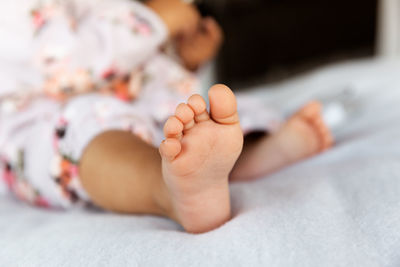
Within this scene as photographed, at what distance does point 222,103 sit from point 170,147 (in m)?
0.07

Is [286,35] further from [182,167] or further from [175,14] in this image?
[182,167]

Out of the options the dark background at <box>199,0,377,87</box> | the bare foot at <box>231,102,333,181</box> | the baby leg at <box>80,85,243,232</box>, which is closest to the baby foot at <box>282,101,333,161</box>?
the bare foot at <box>231,102,333,181</box>

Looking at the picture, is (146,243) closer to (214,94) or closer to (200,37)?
(214,94)

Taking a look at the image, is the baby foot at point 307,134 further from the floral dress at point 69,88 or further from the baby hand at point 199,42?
the baby hand at point 199,42

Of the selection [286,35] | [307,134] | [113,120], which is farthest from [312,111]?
[286,35]

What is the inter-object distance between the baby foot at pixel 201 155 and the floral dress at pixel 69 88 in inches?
7.5

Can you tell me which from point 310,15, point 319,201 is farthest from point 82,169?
point 310,15

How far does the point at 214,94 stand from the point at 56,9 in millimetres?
405

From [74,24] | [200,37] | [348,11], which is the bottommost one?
[348,11]

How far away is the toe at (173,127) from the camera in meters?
0.40

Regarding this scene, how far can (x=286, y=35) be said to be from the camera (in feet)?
7.73

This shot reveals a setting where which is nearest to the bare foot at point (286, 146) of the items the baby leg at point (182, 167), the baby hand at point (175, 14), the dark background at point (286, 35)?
the baby leg at point (182, 167)

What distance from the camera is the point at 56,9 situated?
694 millimetres

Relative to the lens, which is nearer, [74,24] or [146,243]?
[146,243]
